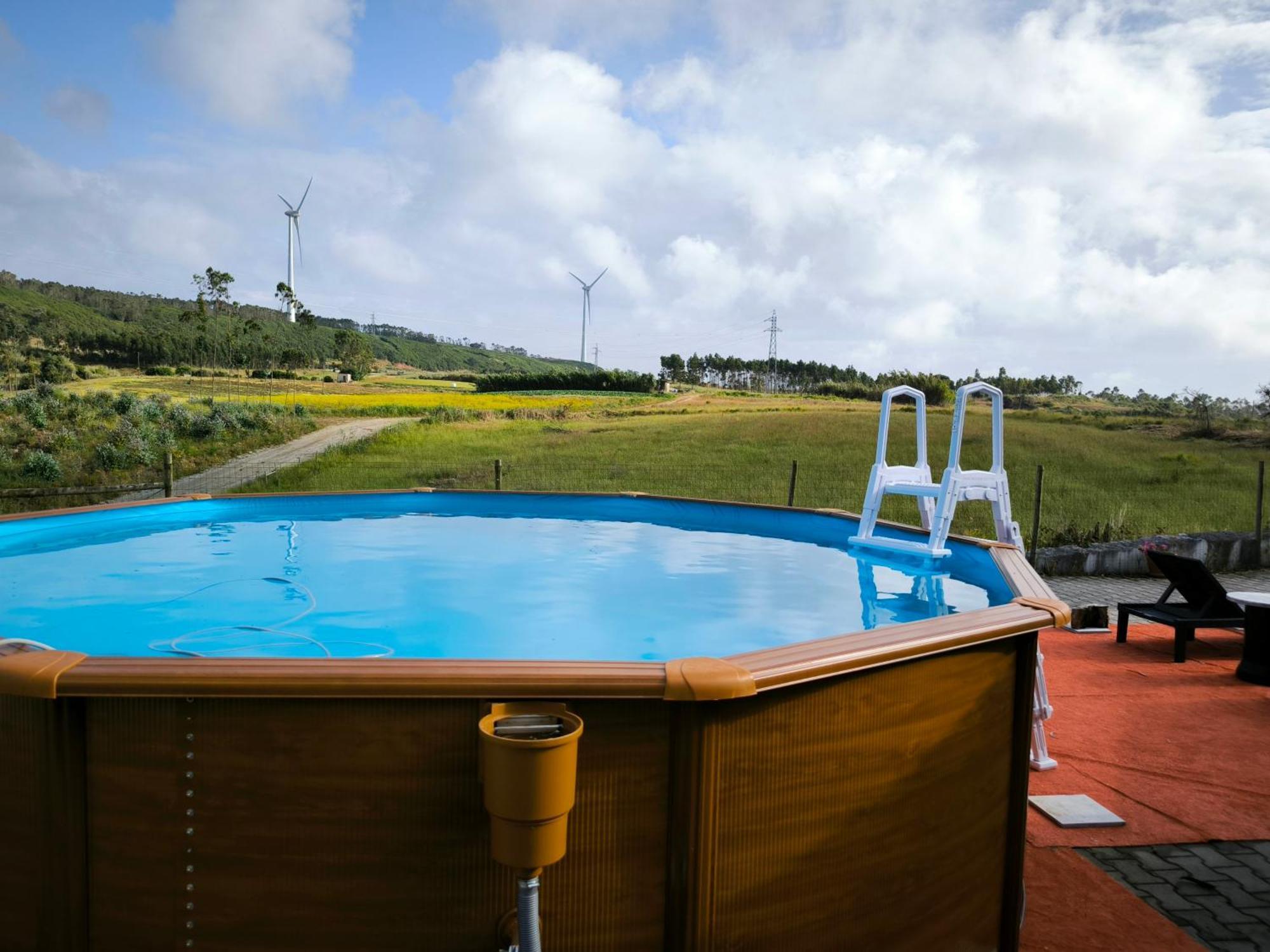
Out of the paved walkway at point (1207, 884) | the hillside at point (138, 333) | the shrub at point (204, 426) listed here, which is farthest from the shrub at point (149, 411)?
the paved walkway at point (1207, 884)

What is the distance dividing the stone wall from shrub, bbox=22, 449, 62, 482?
1705 centimetres

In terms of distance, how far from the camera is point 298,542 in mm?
7191

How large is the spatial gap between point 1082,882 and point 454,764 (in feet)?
7.79

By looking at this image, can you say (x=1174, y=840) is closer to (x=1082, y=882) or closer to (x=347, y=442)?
(x=1082, y=882)

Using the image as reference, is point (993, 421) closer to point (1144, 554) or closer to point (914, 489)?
point (914, 489)

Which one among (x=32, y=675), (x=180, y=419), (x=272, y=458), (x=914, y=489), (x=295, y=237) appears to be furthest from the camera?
(x=295, y=237)

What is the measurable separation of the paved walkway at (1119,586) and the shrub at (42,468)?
17.1 m

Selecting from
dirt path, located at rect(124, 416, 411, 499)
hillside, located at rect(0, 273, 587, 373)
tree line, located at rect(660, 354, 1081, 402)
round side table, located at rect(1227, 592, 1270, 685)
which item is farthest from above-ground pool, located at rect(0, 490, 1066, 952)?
hillside, located at rect(0, 273, 587, 373)

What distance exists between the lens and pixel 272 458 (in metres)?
20.2

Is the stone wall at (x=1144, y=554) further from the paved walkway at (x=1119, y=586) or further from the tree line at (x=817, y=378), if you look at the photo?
the tree line at (x=817, y=378)

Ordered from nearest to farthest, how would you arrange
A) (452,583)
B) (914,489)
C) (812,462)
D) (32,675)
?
(32,675)
(914,489)
(452,583)
(812,462)

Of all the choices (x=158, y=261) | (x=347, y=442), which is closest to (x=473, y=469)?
(x=347, y=442)

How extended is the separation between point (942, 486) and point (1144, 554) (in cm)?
585

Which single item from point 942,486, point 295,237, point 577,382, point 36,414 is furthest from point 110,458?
point 577,382
